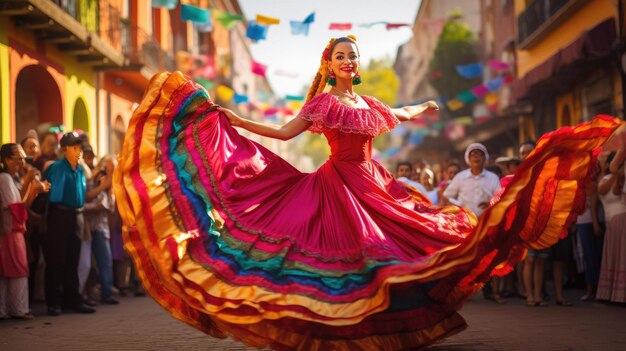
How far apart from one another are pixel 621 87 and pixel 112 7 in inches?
449

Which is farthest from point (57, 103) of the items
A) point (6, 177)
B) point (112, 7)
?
point (6, 177)

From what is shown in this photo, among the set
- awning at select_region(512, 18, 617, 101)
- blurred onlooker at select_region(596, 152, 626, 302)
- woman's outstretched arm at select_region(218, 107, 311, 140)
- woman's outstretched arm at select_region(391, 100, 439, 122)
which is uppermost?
awning at select_region(512, 18, 617, 101)

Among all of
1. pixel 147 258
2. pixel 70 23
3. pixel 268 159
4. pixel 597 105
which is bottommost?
pixel 147 258

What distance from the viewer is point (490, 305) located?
1041 cm

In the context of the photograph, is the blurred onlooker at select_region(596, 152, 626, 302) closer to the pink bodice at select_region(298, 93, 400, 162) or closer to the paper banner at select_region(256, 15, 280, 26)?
the pink bodice at select_region(298, 93, 400, 162)

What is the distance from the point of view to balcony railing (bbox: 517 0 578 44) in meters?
22.0

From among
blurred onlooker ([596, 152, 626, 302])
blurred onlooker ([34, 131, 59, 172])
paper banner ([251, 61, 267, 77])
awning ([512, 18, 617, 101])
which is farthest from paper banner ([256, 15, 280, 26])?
blurred onlooker ([596, 152, 626, 302])

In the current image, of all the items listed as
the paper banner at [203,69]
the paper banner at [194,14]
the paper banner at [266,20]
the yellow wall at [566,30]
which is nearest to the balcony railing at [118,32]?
the paper banner at [194,14]

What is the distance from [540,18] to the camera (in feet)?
77.8

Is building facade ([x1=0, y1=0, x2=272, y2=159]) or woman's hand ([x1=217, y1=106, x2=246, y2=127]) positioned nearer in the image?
woman's hand ([x1=217, y1=106, x2=246, y2=127])

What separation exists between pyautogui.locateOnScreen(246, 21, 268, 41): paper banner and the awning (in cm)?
608

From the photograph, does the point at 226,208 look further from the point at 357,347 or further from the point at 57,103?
the point at 57,103

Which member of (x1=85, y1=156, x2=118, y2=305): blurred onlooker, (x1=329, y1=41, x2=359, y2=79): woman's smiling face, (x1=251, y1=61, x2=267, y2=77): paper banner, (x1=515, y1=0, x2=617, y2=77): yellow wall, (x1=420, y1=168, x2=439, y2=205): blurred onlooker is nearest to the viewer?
(x1=329, y1=41, x2=359, y2=79): woman's smiling face

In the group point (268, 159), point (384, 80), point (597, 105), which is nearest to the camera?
point (268, 159)
